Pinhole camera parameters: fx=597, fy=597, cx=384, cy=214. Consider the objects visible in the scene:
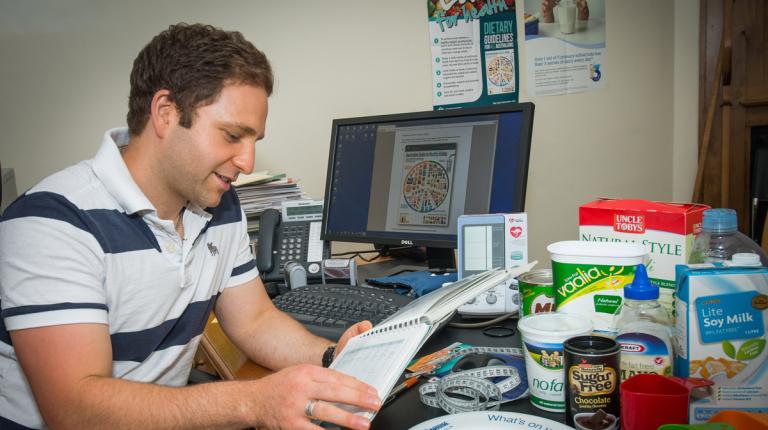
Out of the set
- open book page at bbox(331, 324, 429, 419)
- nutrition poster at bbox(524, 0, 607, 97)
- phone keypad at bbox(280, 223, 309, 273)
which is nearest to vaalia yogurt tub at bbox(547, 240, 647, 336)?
open book page at bbox(331, 324, 429, 419)

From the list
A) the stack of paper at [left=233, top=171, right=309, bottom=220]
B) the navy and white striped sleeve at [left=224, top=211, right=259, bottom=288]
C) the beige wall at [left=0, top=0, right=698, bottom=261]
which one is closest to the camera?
the navy and white striped sleeve at [left=224, top=211, right=259, bottom=288]

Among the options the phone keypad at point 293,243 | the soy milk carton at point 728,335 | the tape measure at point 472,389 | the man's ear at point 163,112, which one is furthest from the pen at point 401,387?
the phone keypad at point 293,243

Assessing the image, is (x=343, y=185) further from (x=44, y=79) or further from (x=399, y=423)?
(x=44, y=79)

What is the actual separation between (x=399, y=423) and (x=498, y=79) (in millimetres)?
1923

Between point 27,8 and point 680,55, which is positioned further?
point 680,55

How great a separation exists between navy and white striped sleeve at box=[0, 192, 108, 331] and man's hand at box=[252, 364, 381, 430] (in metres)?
0.32

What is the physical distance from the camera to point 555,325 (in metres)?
0.79

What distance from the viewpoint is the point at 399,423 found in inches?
31.2

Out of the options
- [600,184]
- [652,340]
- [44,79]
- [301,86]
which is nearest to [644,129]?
[600,184]

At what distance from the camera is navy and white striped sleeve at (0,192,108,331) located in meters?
0.86

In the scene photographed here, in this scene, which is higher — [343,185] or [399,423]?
[343,185]

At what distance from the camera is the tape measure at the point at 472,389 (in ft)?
2.60

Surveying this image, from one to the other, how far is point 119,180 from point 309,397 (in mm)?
542

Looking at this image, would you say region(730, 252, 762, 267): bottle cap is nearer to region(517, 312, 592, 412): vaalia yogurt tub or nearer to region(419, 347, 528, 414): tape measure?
region(517, 312, 592, 412): vaalia yogurt tub
